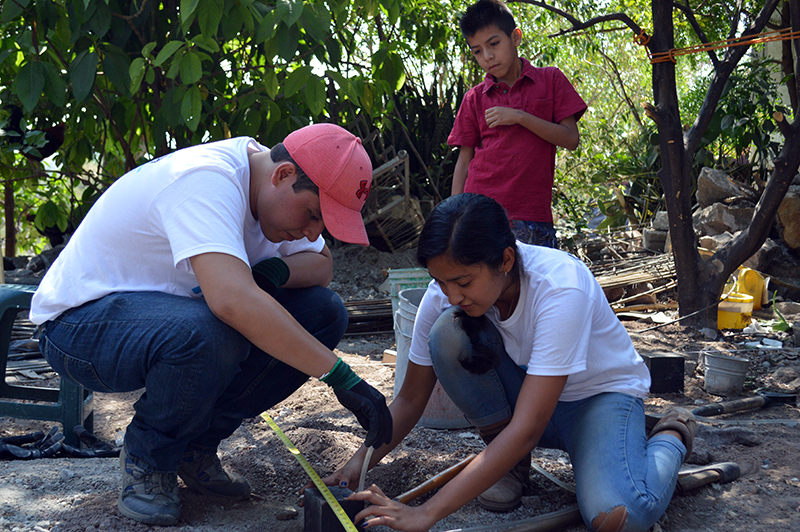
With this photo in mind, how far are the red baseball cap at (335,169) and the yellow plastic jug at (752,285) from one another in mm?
4174

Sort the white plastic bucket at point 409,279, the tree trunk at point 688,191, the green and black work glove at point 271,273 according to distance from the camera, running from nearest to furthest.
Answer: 1. the green and black work glove at point 271,273
2. the white plastic bucket at point 409,279
3. the tree trunk at point 688,191

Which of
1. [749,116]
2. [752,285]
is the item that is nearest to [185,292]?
[752,285]

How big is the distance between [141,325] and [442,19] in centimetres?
504

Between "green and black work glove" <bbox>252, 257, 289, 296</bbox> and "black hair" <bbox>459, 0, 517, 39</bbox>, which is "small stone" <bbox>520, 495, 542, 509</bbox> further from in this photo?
"black hair" <bbox>459, 0, 517, 39</bbox>

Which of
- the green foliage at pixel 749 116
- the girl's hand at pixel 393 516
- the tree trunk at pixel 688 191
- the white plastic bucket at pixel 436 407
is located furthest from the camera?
the green foliage at pixel 749 116

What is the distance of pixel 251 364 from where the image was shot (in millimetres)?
1786

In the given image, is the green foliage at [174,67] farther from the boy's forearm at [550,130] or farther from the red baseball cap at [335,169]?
the red baseball cap at [335,169]

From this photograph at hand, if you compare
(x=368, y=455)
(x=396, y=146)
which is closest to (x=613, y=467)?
(x=368, y=455)

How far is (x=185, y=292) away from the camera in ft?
5.49

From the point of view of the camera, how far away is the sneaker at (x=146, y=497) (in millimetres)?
1550

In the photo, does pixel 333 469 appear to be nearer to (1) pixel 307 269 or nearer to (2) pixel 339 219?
(1) pixel 307 269

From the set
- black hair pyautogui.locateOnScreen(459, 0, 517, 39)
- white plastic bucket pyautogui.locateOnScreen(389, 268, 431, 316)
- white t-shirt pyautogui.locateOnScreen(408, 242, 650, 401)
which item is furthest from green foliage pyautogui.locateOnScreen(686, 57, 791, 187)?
white t-shirt pyautogui.locateOnScreen(408, 242, 650, 401)

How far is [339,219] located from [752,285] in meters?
4.32

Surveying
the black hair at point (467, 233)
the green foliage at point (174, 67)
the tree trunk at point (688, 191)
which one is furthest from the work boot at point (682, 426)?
the tree trunk at point (688, 191)
